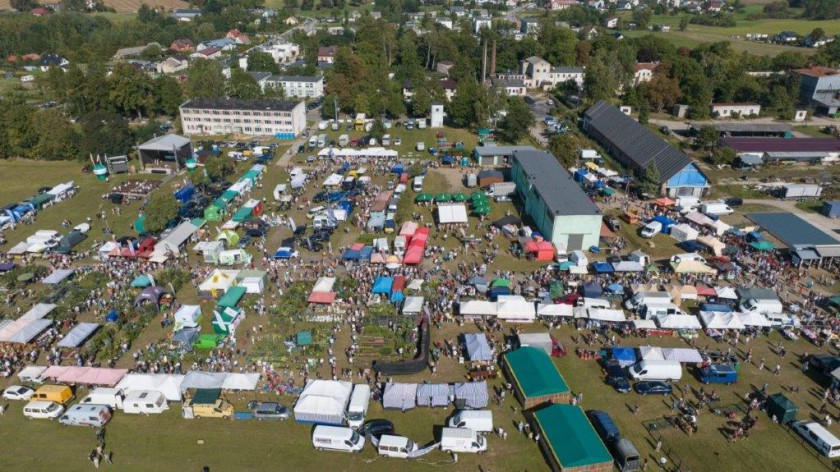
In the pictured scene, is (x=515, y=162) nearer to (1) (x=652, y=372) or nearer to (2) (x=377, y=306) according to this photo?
(2) (x=377, y=306)

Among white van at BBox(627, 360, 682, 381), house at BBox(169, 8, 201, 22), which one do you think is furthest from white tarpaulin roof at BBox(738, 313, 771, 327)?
house at BBox(169, 8, 201, 22)

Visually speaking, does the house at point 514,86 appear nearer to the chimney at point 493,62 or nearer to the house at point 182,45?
the chimney at point 493,62

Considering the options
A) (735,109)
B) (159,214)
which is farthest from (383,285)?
(735,109)

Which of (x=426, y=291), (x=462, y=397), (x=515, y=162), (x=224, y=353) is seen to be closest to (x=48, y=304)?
(x=224, y=353)

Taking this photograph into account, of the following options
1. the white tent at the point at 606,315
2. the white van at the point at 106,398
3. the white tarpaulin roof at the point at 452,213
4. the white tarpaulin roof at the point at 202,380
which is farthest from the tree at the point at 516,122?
the white van at the point at 106,398

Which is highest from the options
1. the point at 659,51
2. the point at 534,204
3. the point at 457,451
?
the point at 659,51

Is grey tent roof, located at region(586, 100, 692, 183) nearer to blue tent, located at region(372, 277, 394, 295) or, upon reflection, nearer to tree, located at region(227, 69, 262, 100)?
blue tent, located at region(372, 277, 394, 295)

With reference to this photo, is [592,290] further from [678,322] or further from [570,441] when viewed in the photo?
[570,441]
